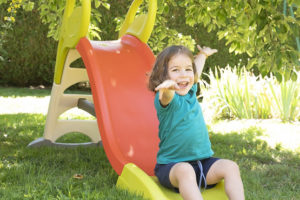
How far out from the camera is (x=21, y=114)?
18.1 feet

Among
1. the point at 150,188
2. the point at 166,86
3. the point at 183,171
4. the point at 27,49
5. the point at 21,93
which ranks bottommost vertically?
the point at 21,93

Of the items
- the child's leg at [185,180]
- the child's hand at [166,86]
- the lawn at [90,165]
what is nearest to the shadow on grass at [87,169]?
the lawn at [90,165]

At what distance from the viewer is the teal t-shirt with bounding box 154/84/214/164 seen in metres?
2.23

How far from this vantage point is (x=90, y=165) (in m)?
3.07

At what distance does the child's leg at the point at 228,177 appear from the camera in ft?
6.60

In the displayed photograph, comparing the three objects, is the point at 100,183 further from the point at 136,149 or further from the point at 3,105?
the point at 3,105

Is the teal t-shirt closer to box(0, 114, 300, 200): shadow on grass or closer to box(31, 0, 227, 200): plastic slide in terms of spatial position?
box(31, 0, 227, 200): plastic slide

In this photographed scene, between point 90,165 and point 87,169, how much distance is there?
0.11 m

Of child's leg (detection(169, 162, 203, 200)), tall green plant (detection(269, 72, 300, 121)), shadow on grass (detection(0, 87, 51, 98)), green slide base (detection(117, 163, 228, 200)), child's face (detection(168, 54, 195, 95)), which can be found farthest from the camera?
shadow on grass (detection(0, 87, 51, 98))

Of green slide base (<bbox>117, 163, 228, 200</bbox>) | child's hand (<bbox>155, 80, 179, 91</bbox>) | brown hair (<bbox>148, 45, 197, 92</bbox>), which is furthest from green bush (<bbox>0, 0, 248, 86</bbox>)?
child's hand (<bbox>155, 80, 179, 91</bbox>)

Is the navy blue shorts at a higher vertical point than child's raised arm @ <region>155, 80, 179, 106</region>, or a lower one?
lower

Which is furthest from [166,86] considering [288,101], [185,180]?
[288,101]

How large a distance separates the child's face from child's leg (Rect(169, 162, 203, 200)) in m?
0.44

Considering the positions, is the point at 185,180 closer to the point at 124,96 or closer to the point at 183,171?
the point at 183,171
